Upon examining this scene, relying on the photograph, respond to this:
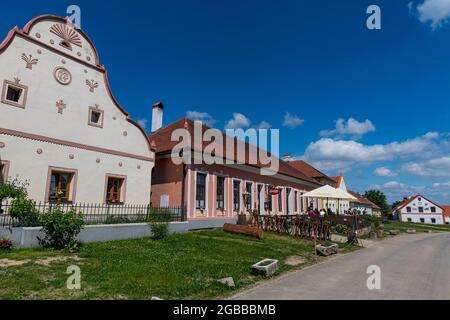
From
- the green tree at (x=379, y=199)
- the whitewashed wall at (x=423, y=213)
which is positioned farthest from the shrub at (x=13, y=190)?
the green tree at (x=379, y=199)

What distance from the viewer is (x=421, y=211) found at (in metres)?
78.5

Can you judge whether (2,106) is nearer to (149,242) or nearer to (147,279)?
(149,242)

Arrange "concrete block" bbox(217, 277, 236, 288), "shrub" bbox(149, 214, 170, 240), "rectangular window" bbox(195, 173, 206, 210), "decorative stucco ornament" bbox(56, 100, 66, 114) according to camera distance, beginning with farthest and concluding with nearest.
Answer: "rectangular window" bbox(195, 173, 206, 210) → "decorative stucco ornament" bbox(56, 100, 66, 114) → "shrub" bbox(149, 214, 170, 240) → "concrete block" bbox(217, 277, 236, 288)

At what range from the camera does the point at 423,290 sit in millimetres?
6895

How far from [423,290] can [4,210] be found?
1303 centimetres

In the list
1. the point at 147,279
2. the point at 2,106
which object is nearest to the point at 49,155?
the point at 2,106

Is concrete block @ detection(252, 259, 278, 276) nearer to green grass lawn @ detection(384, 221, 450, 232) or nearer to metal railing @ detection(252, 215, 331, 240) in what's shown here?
metal railing @ detection(252, 215, 331, 240)

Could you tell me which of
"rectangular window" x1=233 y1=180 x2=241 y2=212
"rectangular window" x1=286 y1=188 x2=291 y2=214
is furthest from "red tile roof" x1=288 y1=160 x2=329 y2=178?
"rectangular window" x1=233 y1=180 x2=241 y2=212

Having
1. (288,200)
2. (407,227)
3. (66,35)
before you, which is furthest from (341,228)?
(407,227)

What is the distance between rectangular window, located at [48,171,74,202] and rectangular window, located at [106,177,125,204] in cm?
183

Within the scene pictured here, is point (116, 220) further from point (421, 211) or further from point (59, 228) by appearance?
point (421, 211)

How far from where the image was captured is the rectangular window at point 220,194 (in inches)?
758

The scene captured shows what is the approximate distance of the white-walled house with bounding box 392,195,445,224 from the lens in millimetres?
76562

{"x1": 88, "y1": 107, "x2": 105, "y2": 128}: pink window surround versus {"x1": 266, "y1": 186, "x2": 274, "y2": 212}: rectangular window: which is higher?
{"x1": 88, "y1": 107, "x2": 105, "y2": 128}: pink window surround
